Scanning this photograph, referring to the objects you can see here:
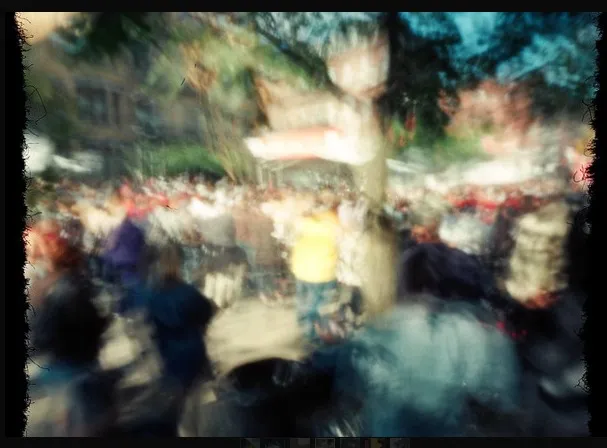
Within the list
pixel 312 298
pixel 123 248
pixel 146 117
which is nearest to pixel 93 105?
pixel 146 117

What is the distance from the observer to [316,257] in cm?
174

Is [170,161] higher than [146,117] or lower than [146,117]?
lower

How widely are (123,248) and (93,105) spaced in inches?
24.1

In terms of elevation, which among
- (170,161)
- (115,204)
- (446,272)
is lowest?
(446,272)

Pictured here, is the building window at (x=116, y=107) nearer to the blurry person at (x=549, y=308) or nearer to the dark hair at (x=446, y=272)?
the dark hair at (x=446, y=272)

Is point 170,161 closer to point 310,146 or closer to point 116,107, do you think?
point 116,107

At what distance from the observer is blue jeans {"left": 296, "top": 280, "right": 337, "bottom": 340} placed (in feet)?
5.76

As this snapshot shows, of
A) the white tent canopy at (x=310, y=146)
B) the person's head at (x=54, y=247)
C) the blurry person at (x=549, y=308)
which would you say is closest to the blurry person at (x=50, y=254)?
the person's head at (x=54, y=247)

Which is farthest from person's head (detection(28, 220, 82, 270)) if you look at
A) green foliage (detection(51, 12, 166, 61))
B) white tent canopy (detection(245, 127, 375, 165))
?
white tent canopy (detection(245, 127, 375, 165))

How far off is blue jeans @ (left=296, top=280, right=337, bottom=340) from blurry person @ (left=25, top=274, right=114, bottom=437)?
849 millimetres

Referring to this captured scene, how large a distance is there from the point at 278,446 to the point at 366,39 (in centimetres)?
179

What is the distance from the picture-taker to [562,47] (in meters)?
1.68

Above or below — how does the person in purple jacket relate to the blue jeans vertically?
above

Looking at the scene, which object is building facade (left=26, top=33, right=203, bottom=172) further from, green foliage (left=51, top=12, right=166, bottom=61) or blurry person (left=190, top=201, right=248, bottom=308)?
blurry person (left=190, top=201, right=248, bottom=308)
